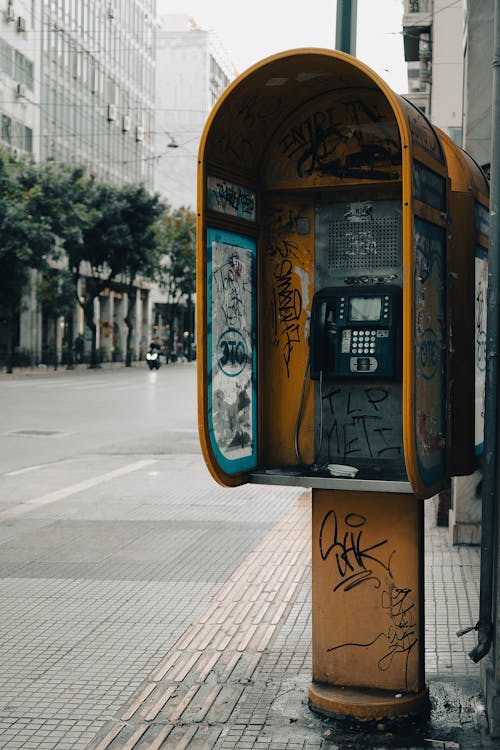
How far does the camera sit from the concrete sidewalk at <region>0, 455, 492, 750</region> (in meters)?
4.30

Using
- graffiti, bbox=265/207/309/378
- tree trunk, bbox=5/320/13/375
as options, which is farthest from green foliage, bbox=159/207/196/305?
graffiti, bbox=265/207/309/378

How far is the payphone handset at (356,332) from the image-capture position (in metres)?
4.62

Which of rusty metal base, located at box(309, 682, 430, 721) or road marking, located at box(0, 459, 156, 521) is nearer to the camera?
rusty metal base, located at box(309, 682, 430, 721)

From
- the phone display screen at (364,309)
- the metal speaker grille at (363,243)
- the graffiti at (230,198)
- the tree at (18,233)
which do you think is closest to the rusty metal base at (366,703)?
the phone display screen at (364,309)

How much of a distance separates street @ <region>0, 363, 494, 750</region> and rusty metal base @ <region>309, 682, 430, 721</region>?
2.9 inches

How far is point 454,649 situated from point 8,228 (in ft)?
114

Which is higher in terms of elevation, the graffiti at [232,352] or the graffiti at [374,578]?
the graffiti at [232,352]

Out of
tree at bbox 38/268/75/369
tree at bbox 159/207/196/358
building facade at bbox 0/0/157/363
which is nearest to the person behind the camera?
tree at bbox 38/268/75/369

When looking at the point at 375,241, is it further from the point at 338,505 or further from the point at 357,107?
the point at 338,505

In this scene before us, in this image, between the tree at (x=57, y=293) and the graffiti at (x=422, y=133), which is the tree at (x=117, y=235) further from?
the graffiti at (x=422, y=133)

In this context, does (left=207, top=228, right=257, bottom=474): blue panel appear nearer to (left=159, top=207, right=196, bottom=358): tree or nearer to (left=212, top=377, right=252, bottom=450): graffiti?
(left=212, top=377, right=252, bottom=450): graffiti

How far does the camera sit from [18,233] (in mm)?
38125

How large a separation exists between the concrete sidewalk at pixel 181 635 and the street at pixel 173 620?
0.04ft

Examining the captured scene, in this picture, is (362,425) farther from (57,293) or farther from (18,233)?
(57,293)
